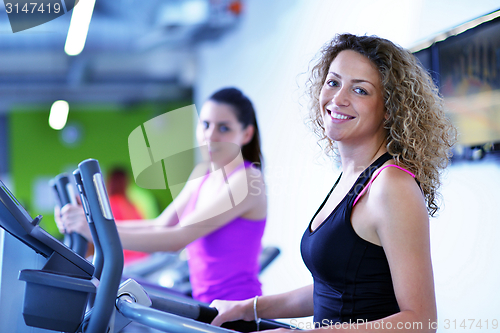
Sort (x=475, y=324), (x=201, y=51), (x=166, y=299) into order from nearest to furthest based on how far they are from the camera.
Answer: (x=166, y=299), (x=475, y=324), (x=201, y=51)

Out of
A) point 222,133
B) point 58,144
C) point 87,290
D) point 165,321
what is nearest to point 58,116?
point 58,144

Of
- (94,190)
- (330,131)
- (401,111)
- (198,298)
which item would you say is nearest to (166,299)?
(94,190)

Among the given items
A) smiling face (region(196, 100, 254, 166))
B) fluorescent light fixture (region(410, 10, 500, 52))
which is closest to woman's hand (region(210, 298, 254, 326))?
smiling face (region(196, 100, 254, 166))

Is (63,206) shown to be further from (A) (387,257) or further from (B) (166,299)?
(A) (387,257)

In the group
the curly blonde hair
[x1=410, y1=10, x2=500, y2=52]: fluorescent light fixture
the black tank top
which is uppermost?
[x1=410, y1=10, x2=500, y2=52]: fluorescent light fixture

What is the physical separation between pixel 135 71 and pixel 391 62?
16.7ft

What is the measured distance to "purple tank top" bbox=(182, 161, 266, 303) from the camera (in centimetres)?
173

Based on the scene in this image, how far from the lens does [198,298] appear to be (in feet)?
5.88

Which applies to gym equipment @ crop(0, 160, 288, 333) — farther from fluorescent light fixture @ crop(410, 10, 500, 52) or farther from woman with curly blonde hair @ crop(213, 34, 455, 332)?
fluorescent light fixture @ crop(410, 10, 500, 52)

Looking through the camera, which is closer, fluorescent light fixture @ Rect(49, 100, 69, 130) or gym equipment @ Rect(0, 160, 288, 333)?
gym equipment @ Rect(0, 160, 288, 333)

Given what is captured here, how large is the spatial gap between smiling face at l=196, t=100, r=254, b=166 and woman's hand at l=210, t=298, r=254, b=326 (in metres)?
0.71

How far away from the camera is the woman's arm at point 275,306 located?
4.44 ft

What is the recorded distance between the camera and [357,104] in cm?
118

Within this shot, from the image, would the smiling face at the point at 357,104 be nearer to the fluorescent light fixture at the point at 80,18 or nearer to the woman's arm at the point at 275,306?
the woman's arm at the point at 275,306
